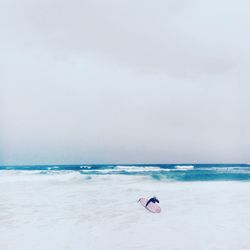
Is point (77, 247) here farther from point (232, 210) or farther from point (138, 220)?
point (232, 210)

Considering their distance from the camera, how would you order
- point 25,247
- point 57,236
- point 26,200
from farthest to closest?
point 26,200
point 57,236
point 25,247

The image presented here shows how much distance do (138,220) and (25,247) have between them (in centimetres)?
330

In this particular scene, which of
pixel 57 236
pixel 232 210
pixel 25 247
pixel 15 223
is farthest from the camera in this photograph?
A: pixel 232 210

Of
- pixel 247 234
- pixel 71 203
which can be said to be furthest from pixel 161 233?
pixel 71 203

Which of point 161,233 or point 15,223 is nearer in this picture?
point 161,233

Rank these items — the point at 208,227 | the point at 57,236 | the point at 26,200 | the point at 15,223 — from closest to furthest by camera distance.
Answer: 1. the point at 57,236
2. the point at 208,227
3. the point at 15,223
4. the point at 26,200

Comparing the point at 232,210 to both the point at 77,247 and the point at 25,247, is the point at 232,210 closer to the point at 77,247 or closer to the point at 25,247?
the point at 77,247

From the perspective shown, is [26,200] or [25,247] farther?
[26,200]

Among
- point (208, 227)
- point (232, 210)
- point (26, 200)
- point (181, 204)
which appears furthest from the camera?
point (26, 200)

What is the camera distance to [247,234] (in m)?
7.00

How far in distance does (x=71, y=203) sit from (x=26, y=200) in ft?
5.94

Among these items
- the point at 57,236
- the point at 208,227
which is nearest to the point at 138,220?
the point at 208,227

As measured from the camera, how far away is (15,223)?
26.9 ft

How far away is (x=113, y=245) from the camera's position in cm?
630
